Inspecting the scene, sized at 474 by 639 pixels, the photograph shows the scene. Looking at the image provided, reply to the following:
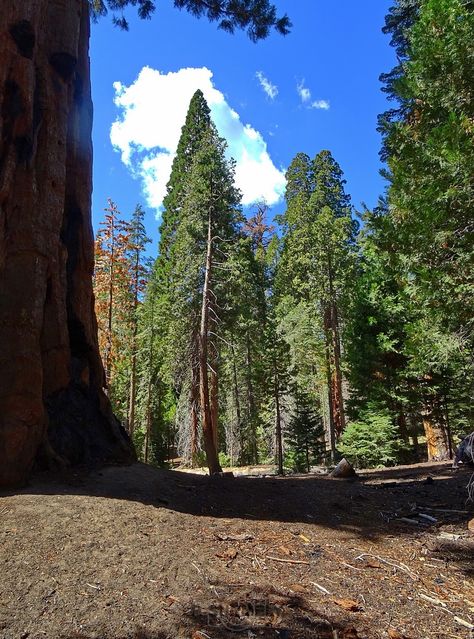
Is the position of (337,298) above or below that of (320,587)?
above

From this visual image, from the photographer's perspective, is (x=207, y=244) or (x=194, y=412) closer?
(x=207, y=244)

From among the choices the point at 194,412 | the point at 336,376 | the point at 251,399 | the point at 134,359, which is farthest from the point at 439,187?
the point at 134,359

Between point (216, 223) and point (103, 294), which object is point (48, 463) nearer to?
point (216, 223)

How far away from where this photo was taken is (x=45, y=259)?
6574 mm

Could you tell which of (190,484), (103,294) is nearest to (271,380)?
(103,294)

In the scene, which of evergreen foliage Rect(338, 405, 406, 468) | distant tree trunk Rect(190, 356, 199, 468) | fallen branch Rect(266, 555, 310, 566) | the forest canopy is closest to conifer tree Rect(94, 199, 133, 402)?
the forest canopy

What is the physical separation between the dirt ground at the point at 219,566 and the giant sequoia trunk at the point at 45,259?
1.05 m

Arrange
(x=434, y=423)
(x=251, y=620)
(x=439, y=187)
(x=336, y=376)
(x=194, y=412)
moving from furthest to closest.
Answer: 1. (x=336, y=376)
2. (x=194, y=412)
3. (x=434, y=423)
4. (x=439, y=187)
5. (x=251, y=620)

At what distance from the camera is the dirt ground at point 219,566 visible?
2.71 meters

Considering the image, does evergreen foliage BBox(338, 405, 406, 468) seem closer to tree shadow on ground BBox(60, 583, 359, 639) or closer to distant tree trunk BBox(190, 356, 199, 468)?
distant tree trunk BBox(190, 356, 199, 468)

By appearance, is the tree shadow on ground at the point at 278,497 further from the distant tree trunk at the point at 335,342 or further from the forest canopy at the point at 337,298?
the distant tree trunk at the point at 335,342

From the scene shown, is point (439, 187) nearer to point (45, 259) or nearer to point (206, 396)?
point (45, 259)

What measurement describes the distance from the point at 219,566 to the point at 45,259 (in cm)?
525

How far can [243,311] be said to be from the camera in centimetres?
1753
